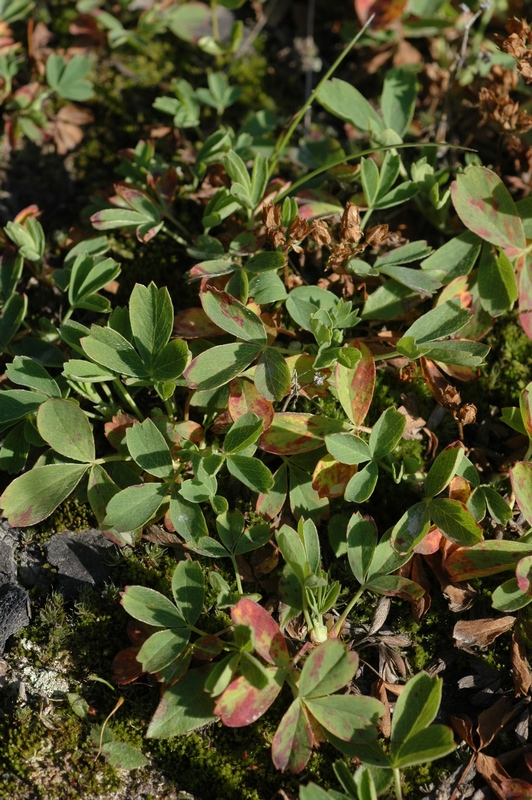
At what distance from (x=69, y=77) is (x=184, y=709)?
2.80 metres

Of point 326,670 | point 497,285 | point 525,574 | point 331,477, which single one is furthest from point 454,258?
point 326,670

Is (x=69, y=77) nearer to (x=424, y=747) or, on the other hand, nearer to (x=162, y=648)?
(x=162, y=648)


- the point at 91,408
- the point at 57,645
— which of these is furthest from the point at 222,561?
the point at 91,408

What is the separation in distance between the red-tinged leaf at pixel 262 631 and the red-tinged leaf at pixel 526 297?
144cm

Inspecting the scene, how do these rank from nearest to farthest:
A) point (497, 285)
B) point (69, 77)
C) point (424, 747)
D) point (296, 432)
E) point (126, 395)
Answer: point (424, 747) < point (296, 432) < point (126, 395) < point (497, 285) < point (69, 77)

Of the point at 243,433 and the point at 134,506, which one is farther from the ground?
the point at 243,433

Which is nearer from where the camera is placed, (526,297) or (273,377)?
(273,377)

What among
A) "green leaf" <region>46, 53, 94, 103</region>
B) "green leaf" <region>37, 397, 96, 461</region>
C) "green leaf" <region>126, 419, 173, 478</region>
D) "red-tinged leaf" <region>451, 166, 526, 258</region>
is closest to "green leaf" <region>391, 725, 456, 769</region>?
"green leaf" <region>126, 419, 173, 478</region>

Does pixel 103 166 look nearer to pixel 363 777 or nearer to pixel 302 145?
pixel 302 145

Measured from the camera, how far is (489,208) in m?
2.68

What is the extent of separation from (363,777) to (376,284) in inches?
69.8

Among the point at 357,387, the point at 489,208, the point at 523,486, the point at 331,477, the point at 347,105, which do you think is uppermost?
the point at 347,105

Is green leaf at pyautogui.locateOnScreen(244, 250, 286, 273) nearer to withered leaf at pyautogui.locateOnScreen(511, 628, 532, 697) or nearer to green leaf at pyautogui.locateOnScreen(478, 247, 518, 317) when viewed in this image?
green leaf at pyautogui.locateOnScreen(478, 247, 518, 317)

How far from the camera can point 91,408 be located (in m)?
2.78
